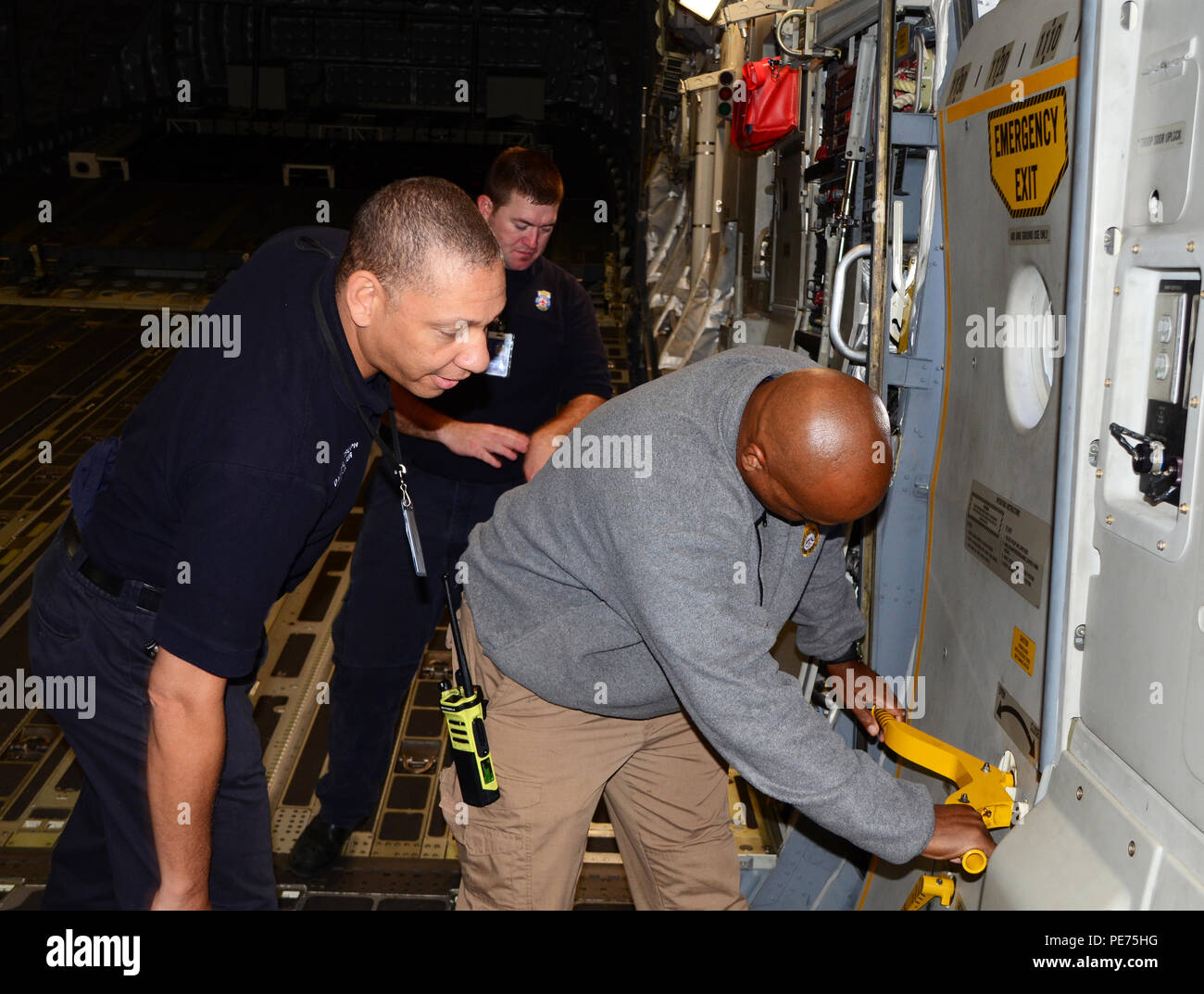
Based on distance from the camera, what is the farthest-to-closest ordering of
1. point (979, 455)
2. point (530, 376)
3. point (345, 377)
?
point (530, 376)
point (979, 455)
point (345, 377)

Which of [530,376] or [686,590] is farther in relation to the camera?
[530,376]

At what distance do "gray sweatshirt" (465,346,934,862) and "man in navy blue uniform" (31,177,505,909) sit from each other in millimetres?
371

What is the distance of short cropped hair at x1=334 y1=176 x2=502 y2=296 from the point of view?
1.90 metres

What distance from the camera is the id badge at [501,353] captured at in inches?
138

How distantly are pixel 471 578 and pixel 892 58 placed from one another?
1.78m

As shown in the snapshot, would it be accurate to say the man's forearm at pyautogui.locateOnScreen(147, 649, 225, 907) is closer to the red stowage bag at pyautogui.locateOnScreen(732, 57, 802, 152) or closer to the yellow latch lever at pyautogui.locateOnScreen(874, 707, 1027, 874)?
the yellow latch lever at pyautogui.locateOnScreen(874, 707, 1027, 874)

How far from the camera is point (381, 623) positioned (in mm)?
3461

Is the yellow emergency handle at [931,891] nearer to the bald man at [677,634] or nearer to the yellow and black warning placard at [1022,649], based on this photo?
the bald man at [677,634]

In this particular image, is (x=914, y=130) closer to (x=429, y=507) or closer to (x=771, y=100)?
Answer: (x=429, y=507)

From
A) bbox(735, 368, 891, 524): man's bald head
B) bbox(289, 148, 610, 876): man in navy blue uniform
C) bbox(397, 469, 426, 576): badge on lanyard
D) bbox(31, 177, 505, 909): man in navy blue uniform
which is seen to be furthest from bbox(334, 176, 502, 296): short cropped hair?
bbox(289, 148, 610, 876): man in navy blue uniform

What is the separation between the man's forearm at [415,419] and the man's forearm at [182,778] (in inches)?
63.9

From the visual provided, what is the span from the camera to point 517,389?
3.71 m

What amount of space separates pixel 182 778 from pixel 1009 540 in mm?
1757

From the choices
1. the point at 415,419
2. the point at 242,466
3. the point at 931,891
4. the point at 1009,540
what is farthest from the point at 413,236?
the point at 931,891
